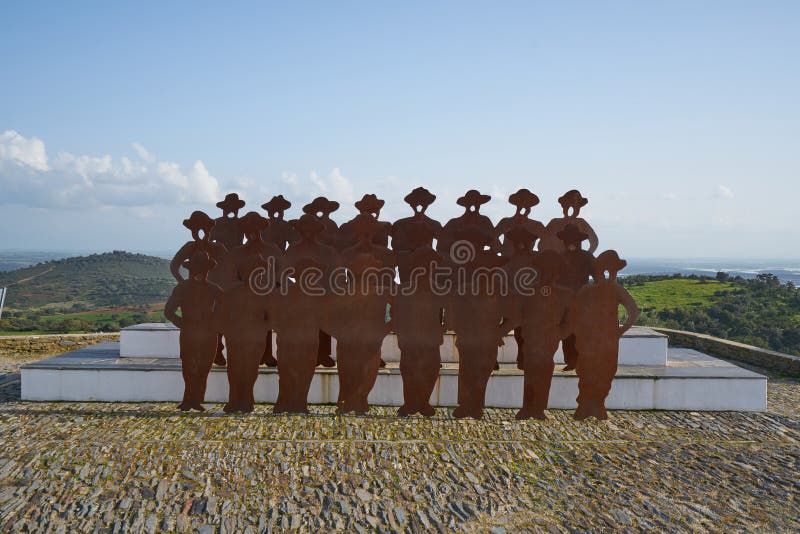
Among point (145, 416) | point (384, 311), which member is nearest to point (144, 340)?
point (145, 416)

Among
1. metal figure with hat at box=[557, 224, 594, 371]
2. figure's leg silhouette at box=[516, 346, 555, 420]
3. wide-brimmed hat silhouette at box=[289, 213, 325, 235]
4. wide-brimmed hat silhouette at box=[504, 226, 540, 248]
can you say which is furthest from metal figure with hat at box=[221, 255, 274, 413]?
metal figure with hat at box=[557, 224, 594, 371]

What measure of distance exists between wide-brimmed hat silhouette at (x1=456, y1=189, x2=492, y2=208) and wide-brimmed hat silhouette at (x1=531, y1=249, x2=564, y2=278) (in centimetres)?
88

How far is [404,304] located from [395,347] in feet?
6.57

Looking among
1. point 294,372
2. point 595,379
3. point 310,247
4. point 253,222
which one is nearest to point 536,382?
point 595,379

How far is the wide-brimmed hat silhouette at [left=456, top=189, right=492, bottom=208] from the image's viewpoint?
6294 millimetres

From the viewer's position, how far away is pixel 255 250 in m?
6.39

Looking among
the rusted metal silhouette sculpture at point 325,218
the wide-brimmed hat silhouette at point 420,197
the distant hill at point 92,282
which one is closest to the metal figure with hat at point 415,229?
the wide-brimmed hat silhouette at point 420,197

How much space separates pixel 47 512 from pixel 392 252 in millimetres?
3820

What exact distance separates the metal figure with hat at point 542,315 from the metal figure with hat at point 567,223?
784 millimetres

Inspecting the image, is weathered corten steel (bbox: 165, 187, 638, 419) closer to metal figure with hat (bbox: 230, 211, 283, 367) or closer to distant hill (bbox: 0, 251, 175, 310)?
metal figure with hat (bbox: 230, 211, 283, 367)

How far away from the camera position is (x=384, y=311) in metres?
6.14

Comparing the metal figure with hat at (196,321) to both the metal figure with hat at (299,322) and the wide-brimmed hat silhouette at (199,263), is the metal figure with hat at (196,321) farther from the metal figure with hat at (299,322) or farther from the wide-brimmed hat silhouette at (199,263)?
the metal figure with hat at (299,322)

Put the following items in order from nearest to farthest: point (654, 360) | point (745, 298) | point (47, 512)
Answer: point (47, 512), point (654, 360), point (745, 298)

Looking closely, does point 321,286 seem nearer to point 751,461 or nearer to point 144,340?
point 144,340
